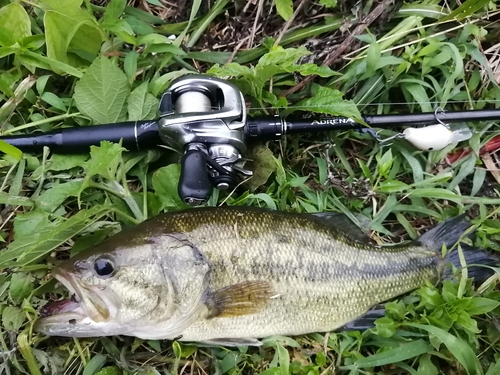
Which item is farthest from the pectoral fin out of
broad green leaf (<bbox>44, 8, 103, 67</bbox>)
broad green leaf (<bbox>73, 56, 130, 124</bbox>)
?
broad green leaf (<bbox>44, 8, 103, 67</bbox>)

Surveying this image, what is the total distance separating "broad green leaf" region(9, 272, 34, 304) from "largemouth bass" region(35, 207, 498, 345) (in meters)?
0.21

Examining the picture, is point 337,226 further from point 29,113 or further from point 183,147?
point 29,113

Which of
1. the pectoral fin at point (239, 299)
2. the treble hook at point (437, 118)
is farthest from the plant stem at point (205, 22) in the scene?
the pectoral fin at point (239, 299)

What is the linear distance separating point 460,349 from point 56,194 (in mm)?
2301

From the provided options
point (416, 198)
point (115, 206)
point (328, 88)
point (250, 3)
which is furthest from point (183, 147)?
point (416, 198)

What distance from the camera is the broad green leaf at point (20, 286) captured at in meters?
2.66

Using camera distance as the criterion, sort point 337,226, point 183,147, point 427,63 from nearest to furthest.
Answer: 1. point 183,147
2. point 337,226
3. point 427,63

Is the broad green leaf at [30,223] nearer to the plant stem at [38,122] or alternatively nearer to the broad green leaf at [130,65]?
the plant stem at [38,122]

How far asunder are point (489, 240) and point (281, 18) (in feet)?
6.07

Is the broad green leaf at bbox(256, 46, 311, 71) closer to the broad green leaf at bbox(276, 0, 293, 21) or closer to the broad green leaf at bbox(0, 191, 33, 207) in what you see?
the broad green leaf at bbox(276, 0, 293, 21)

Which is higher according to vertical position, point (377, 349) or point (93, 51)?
point (93, 51)

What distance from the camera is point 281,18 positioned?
3.15m

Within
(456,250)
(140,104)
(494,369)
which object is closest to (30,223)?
(140,104)

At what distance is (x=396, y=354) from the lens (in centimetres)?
269
